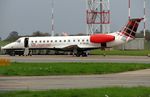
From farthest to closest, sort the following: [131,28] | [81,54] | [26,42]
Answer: [26,42] → [131,28] → [81,54]

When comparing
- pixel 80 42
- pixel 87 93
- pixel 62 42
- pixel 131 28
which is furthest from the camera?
pixel 62 42

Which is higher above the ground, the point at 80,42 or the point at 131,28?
the point at 131,28

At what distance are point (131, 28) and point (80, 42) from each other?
7977 mm

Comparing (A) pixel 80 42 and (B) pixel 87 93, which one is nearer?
(B) pixel 87 93

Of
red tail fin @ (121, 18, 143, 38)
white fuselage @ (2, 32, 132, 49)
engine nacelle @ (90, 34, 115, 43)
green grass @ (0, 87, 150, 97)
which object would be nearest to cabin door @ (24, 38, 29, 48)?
white fuselage @ (2, 32, 132, 49)

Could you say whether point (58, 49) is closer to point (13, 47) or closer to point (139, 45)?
point (13, 47)

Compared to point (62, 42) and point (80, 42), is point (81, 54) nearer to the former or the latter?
point (80, 42)

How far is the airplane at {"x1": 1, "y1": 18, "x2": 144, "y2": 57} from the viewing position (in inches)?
2805

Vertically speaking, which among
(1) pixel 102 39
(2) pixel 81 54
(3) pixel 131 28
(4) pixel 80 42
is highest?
(3) pixel 131 28

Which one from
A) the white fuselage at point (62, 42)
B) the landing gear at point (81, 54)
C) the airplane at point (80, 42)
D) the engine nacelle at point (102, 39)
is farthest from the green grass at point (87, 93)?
the white fuselage at point (62, 42)

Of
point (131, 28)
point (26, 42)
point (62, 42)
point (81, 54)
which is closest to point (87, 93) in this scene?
point (81, 54)

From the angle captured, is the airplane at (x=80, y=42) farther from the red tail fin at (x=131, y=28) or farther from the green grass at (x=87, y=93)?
the green grass at (x=87, y=93)

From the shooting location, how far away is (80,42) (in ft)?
237

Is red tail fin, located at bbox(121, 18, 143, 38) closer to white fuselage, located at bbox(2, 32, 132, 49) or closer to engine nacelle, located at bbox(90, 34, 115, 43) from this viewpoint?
white fuselage, located at bbox(2, 32, 132, 49)
